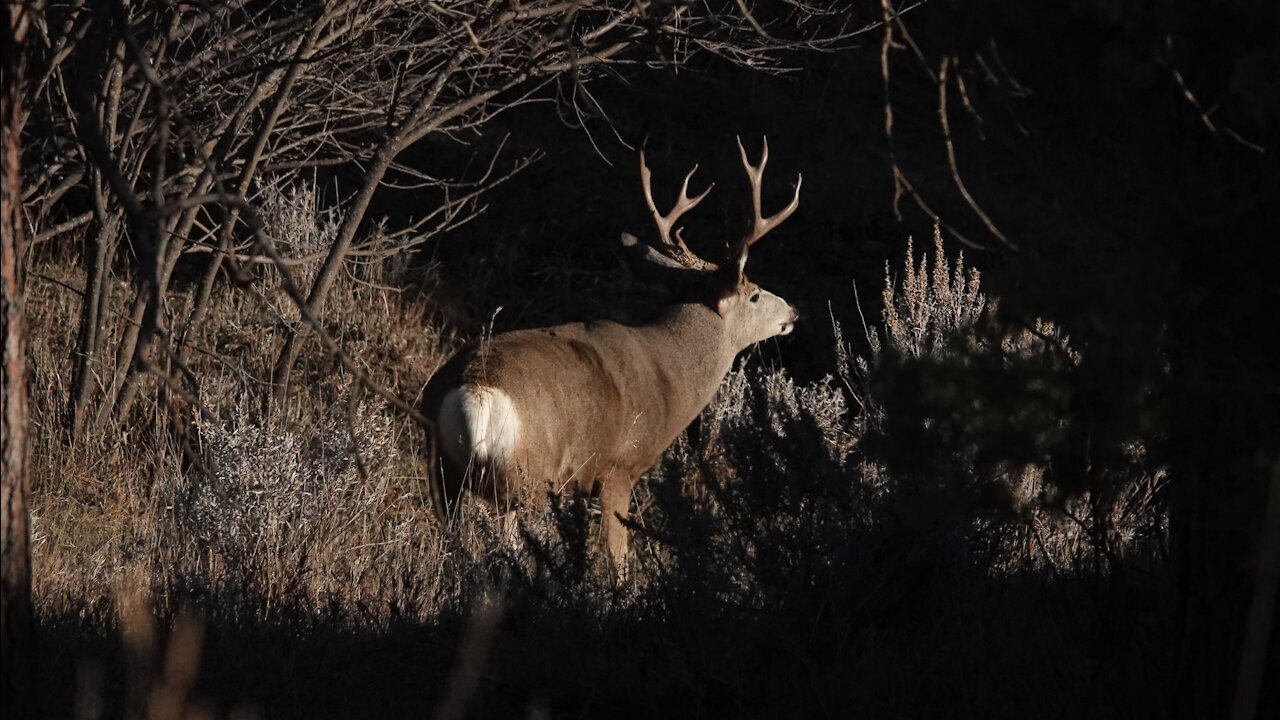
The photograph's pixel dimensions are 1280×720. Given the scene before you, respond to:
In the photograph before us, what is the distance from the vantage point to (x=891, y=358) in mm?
2988

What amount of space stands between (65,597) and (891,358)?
3.21 metres

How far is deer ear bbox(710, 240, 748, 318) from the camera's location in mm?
8805

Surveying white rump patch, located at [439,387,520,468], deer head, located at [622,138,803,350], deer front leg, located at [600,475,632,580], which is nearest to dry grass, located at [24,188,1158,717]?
white rump patch, located at [439,387,520,468]

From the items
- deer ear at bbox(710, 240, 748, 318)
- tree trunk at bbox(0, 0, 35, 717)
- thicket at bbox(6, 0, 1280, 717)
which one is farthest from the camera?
deer ear at bbox(710, 240, 748, 318)

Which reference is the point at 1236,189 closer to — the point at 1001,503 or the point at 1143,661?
the point at 1001,503

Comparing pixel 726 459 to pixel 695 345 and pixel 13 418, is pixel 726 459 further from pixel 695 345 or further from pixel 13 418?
pixel 13 418

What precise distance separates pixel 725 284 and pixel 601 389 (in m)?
1.63

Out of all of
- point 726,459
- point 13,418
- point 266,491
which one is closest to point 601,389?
point 726,459

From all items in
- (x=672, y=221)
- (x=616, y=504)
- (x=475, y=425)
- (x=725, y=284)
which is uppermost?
(x=672, y=221)

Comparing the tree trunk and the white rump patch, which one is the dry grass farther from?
the tree trunk

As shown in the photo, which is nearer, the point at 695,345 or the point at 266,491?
the point at 266,491

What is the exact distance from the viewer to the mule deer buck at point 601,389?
659 centimetres

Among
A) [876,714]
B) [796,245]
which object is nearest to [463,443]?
[876,714]

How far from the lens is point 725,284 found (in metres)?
8.87
